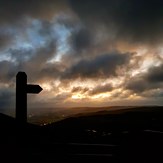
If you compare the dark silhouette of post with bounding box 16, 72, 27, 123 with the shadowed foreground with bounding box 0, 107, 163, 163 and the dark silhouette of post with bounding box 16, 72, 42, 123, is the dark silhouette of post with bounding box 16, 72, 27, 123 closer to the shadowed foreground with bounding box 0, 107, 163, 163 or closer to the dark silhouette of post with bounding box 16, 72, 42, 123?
the dark silhouette of post with bounding box 16, 72, 42, 123

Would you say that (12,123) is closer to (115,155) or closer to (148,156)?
(115,155)

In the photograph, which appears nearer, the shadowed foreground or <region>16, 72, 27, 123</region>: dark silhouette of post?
the shadowed foreground

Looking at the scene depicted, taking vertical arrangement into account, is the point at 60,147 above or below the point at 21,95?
below

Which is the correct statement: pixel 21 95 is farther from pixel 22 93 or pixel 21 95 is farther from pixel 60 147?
pixel 60 147

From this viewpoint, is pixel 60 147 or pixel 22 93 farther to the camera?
pixel 22 93

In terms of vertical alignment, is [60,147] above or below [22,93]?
below

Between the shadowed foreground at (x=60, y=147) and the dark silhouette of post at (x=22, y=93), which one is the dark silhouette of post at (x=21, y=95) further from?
the shadowed foreground at (x=60, y=147)

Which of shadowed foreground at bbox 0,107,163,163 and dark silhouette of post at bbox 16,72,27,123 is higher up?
dark silhouette of post at bbox 16,72,27,123

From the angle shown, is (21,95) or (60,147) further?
(21,95)

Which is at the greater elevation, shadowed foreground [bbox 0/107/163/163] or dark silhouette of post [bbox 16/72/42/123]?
dark silhouette of post [bbox 16/72/42/123]

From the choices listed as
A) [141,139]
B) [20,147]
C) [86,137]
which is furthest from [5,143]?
[141,139]

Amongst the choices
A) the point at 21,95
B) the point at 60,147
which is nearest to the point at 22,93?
the point at 21,95

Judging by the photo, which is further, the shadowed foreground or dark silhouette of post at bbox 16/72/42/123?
dark silhouette of post at bbox 16/72/42/123

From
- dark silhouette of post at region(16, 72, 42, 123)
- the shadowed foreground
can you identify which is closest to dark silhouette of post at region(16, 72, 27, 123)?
dark silhouette of post at region(16, 72, 42, 123)
